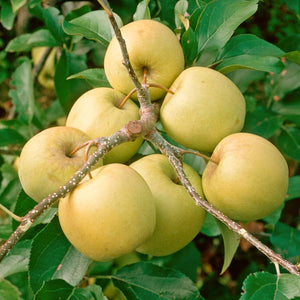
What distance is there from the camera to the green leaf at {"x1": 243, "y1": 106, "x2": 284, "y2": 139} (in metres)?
1.27

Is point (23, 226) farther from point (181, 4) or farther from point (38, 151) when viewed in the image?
point (181, 4)

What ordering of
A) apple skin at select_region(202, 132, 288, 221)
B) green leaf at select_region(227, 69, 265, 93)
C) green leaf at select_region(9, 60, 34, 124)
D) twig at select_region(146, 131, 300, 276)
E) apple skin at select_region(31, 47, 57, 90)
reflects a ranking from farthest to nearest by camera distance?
1. apple skin at select_region(31, 47, 57, 90)
2. green leaf at select_region(9, 60, 34, 124)
3. green leaf at select_region(227, 69, 265, 93)
4. apple skin at select_region(202, 132, 288, 221)
5. twig at select_region(146, 131, 300, 276)

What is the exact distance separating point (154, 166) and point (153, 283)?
0.32m

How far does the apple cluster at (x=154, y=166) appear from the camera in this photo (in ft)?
2.37

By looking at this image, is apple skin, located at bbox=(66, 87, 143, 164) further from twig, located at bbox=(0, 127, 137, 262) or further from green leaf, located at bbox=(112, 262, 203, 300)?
green leaf, located at bbox=(112, 262, 203, 300)

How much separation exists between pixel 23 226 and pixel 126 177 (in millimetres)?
187

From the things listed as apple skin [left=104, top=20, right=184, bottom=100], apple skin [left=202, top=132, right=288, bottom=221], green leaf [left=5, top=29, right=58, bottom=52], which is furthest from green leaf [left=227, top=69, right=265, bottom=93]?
green leaf [left=5, top=29, right=58, bottom=52]

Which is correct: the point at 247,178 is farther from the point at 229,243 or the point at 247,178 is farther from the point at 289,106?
the point at 289,106

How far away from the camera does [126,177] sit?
73cm

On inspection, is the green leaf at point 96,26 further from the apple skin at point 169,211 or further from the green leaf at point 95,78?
the apple skin at point 169,211

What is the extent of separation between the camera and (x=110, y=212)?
71 cm

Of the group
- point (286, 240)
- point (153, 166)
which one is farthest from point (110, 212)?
point (286, 240)

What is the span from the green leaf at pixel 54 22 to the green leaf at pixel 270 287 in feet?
3.26

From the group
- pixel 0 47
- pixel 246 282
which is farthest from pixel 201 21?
pixel 0 47
